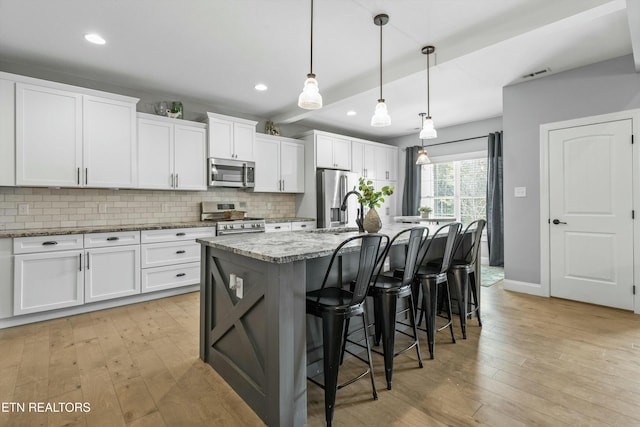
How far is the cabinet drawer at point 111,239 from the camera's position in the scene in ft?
10.9

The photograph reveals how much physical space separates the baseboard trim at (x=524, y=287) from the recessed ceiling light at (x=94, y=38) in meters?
5.32

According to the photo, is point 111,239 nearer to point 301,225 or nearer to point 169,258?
point 169,258

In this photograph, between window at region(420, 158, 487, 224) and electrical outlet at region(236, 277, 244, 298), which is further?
window at region(420, 158, 487, 224)

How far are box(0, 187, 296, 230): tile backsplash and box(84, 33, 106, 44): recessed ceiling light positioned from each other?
1.74m

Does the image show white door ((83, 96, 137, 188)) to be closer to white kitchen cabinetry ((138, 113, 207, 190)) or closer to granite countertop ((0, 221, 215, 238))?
white kitchen cabinetry ((138, 113, 207, 190))

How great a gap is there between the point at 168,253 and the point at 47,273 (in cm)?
114

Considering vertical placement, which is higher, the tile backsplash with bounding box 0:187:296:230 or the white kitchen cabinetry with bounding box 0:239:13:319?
the tile backsplash with bounding box 0:187:296:230

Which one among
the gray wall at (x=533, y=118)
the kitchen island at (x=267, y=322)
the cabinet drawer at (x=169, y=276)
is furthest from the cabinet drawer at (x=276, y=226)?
the gray wall at (x=533, y=118)

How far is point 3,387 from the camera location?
1.98 m

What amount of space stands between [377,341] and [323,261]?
929mm

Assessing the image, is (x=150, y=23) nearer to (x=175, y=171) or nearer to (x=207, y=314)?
(x=175, y=171)

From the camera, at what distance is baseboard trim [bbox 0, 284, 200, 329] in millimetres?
3031

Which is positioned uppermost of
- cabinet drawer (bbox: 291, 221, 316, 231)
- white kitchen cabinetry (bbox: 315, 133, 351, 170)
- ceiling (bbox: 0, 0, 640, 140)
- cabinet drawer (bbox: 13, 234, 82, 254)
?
ceiling (bbox: 0, 0, 640, 140)

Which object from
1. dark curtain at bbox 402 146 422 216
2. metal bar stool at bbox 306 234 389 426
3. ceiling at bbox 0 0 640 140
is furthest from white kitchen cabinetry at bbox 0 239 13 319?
dark curtain at bbox 402 146 422 216
